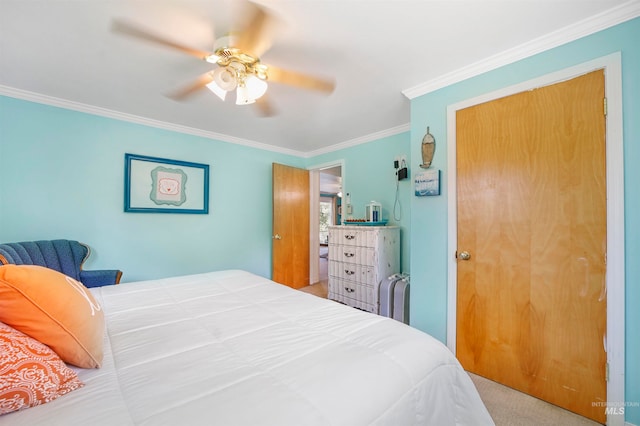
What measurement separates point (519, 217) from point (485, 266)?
42 cm

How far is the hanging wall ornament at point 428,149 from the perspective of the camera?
217 cm

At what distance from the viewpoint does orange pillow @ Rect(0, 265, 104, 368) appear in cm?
81

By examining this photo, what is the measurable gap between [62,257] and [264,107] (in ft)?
7.72

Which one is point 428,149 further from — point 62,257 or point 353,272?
point 62,257

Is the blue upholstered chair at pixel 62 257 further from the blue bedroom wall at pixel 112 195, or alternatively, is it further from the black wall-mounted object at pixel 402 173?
the black wall-mounted object at pixel 402 173

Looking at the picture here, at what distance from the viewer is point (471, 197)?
6.43ft

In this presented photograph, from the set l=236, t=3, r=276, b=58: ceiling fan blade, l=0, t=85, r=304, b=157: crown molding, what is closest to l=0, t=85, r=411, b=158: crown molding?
l=0, t=85, r=304, b=157: crown molding

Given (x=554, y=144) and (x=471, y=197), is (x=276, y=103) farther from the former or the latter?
(x=554, y=144)

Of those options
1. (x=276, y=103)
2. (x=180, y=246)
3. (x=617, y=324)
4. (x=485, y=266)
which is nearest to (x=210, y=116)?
(x=276, y=103)

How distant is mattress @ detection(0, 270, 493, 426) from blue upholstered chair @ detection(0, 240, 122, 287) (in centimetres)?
133

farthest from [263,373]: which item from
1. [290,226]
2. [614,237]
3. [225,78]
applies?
[290,226]

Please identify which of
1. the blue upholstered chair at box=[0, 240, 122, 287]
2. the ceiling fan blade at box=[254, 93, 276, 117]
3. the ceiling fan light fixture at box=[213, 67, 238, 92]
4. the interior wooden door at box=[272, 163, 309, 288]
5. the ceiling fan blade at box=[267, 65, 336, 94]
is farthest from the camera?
the interior wooden door at box=[272, 163, 309, 288]

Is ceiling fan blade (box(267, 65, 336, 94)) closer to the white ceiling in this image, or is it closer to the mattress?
the white ceiling

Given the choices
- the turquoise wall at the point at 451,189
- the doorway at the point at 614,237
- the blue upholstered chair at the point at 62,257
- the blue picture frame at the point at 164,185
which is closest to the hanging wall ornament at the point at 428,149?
the turquoise wall at the point at 451,189
